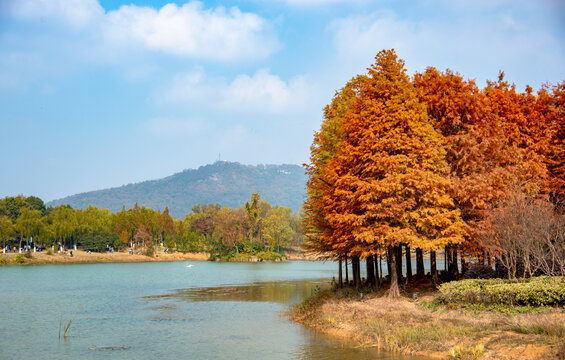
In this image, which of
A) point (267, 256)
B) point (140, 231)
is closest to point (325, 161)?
point (267, 256)

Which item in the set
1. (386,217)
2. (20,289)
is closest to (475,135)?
(386,217)

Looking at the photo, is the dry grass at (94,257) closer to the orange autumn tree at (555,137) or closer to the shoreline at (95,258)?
the shoreline at (95,258)

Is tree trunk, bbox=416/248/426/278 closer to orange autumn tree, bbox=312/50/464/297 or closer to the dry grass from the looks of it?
orange autumn tree, bbox=312/50/464/297

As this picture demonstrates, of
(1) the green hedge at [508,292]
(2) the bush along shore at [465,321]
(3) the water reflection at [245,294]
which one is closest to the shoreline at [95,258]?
(3) the water reflection at [245,294]

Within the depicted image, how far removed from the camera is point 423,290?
107 feet

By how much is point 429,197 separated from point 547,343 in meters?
11.8

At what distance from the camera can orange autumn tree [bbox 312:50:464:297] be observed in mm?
27953

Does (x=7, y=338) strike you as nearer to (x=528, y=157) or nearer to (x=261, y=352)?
(x=261, y=352)

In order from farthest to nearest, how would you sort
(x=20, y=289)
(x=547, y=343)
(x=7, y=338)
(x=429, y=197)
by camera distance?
1. (x=20, y=289)
2. (x=429, y=197)
3. (x=7, y=338)
4. (x=547, y=343)

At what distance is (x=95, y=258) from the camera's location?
125812 mm

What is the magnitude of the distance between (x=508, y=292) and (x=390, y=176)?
30.1 ft

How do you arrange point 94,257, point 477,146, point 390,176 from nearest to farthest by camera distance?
point 390,176
point 477,146
point 94,257

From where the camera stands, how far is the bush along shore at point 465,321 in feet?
59.5

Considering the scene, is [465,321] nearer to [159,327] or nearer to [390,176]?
[390,176]
